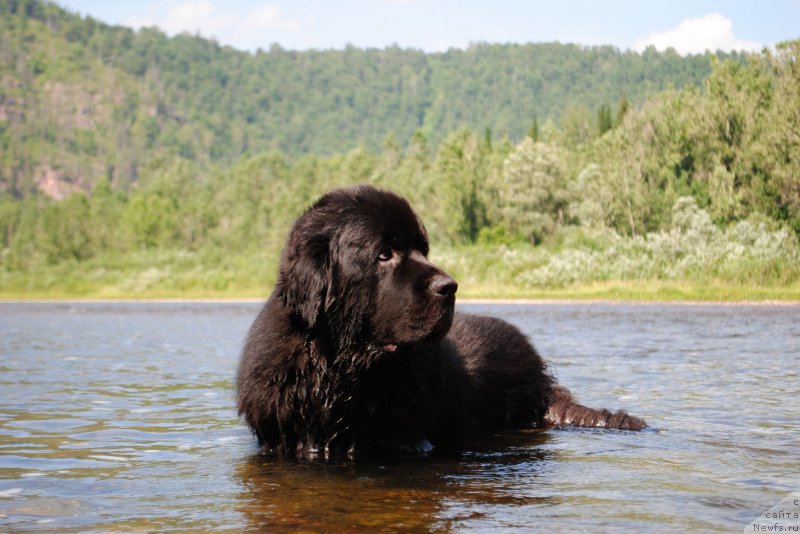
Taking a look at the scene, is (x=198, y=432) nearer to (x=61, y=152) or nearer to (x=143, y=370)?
(x=143, y=370)

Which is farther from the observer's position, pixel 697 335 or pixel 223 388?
pixel 697 335

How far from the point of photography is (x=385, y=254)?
15.8 ft

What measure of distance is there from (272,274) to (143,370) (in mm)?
44077

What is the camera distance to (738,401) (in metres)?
7.32

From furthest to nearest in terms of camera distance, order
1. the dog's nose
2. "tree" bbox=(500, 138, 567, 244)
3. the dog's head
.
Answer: "tree" bbox=(500, 138, 567, 244)
the dog's head
the dog's nose

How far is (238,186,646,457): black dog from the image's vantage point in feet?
15.4

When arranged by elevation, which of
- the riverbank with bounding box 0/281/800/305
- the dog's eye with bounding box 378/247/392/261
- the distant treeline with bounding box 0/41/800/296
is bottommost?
the riverbank with bounding box 0/281/800/305

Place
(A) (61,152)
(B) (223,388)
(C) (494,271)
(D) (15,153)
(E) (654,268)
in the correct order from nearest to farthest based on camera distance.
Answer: (B) (223,388) → (E) (654,268) → (C) (494,271) → (D) (15,153) → (A) (61,152)

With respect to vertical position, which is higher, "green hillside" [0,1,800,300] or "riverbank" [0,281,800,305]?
"green hillside" [0,1,800,300]

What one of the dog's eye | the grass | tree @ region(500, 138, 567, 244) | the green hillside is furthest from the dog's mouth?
tree @ region(500, 138, 567, 244)

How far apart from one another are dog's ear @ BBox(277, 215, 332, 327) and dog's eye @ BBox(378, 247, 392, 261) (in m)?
0.30

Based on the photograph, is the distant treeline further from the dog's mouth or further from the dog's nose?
the dog's nose

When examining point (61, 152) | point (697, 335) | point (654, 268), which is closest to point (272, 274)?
point (654, 268)

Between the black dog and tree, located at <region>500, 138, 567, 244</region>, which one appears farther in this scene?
tree, located at <region>500, 138, 567, 244</region>
